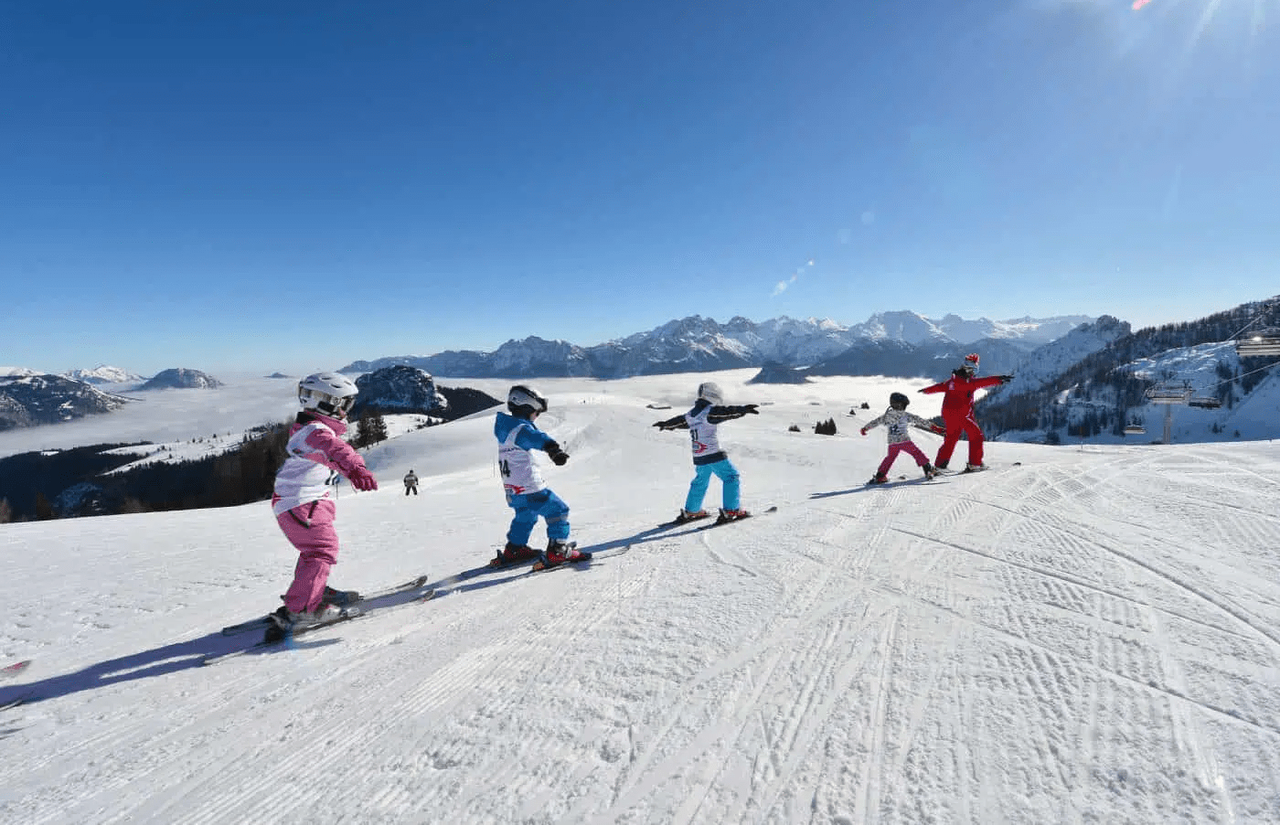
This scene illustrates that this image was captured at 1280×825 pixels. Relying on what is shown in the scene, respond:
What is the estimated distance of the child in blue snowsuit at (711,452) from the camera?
7.03m

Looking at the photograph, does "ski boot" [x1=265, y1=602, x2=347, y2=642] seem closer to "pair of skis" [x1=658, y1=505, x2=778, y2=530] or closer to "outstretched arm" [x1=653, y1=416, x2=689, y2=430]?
"pair of skis" [x1=658, y1=505, x2=778, y2=530]

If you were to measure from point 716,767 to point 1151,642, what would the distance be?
2574 millimetres

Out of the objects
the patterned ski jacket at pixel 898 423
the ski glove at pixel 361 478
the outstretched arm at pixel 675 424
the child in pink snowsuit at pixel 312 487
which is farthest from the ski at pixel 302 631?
the patterned ski jacket at pixel 898 423

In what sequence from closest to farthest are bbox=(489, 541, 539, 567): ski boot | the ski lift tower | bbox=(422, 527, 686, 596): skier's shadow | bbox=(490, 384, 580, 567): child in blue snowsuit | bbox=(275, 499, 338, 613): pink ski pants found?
bbox=(275, 499, 338, 613): pink ski pants < bbox=(422, 527, 686, 596): skier's shadow < bbox=(490, 384, 580, 567): child in blue snowsuit < bbox=(489, 541, 539, 567): ski boot < the ski lift tower

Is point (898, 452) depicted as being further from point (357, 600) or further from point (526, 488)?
point (357, 600)

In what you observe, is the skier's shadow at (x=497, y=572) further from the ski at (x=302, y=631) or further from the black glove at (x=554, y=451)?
the black glove at (x=554, y=451)

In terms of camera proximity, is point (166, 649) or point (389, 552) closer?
point (166, 649)

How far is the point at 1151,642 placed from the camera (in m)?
2.78

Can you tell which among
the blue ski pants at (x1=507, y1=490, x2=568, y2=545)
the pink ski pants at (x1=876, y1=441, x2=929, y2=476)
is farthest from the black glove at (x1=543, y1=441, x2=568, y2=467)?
the pink ski pants at (x1=876, y1=441, x2=929, y2=476)

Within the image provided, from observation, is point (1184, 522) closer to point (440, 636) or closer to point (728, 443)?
point (440, 636)

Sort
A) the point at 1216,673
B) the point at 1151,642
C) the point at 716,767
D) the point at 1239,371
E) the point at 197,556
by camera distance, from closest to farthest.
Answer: the point at 716,767, the point at 1216,673, the point at 1151,642, the point at 197,556, the point at 1239,371

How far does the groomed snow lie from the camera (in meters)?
1.95

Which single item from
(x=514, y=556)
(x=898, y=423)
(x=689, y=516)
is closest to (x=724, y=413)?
(x=689, y=516)

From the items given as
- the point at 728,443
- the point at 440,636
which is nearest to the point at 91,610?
the point at 440,636
